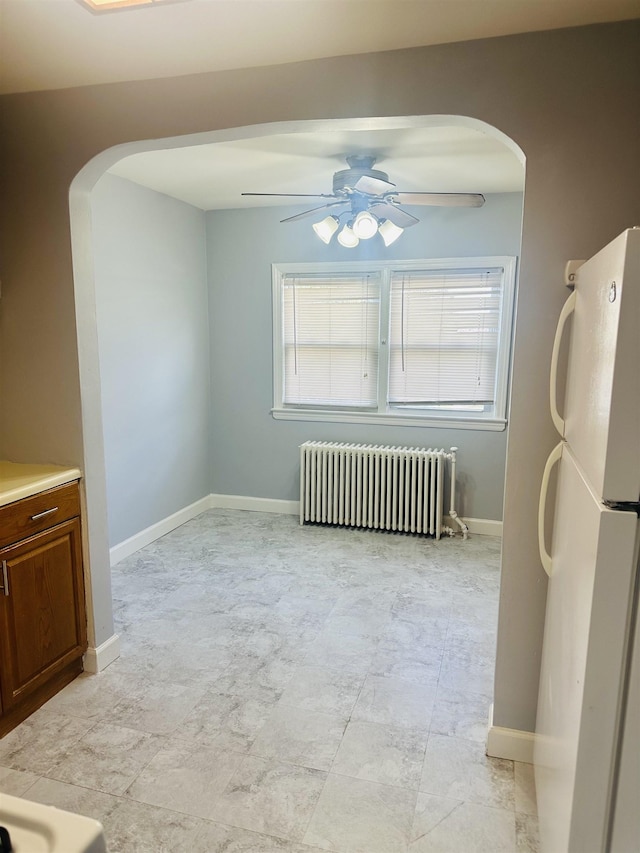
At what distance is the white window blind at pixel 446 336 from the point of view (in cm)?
420

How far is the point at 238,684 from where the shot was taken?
2.44m

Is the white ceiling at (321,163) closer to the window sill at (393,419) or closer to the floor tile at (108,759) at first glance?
the window sill at (393,419)

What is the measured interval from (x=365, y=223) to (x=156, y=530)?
2758 mm

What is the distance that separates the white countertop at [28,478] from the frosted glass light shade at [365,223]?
204cm

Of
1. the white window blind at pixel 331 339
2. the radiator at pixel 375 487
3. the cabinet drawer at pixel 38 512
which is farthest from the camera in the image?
the white window blind at pixel 331 339

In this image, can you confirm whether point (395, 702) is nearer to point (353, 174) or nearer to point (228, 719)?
point (228, 719)

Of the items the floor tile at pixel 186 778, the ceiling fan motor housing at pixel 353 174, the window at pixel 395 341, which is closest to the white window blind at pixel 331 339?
the window at pixel 395 341

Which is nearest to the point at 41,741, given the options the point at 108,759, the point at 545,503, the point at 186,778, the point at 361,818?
the point at 108,759

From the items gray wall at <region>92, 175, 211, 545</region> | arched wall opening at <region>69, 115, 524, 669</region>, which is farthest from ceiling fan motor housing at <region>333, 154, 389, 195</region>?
gray wall at <region>92, 175, 211, 545</region>

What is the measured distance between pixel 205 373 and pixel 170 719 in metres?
3.14

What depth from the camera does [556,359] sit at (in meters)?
1.63

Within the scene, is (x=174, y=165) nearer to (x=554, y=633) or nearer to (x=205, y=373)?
(x=205, y=373)

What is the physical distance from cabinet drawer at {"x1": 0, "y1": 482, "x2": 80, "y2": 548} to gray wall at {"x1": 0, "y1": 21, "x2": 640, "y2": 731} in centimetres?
13

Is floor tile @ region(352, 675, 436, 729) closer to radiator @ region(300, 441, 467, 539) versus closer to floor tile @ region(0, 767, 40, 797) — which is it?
floor tile @ region(0, 767, 40, 797)
